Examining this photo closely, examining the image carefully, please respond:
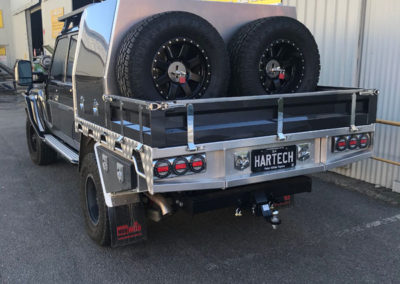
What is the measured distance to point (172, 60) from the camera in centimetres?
318

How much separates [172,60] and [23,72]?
9.96 feet

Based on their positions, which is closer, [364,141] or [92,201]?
[364,141]

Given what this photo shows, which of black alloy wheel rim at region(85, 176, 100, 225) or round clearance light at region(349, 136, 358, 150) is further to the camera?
black alloy wheel rim at region(85, 176, 100, 225)

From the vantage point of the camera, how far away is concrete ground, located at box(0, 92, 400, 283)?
3.16 m

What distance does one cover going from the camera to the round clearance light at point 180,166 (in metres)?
2.62

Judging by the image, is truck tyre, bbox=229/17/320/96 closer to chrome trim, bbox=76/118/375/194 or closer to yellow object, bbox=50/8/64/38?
chrome trim, bbox=76/118/375/194

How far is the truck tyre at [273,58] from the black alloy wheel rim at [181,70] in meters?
0.33

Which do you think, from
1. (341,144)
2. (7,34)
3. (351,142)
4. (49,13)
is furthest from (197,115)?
(7,34)

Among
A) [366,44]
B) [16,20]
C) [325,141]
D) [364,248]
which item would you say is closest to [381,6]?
[366,44]

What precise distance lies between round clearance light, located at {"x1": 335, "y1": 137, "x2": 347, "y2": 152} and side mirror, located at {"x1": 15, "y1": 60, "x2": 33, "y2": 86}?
4040mm

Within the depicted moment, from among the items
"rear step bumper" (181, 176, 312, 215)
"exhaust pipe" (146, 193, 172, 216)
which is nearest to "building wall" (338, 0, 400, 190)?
"rear step bumper" (181, 176, 312, 215)

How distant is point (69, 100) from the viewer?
4492 mm

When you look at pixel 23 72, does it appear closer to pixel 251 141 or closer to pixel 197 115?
pixel 197 115

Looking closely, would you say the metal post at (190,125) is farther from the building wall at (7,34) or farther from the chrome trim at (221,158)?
the building wall at (7,34)
